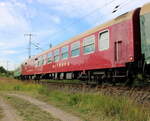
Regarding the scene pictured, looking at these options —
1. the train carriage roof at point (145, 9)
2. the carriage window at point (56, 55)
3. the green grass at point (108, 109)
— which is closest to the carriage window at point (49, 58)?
the carriage window at point (56, 55)

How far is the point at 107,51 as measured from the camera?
1398 cm

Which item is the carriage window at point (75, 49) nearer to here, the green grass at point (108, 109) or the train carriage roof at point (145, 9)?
the green grass at point (108, 109)

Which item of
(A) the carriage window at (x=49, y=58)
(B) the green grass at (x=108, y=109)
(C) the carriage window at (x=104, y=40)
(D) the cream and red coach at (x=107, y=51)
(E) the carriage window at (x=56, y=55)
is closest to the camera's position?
(B) the green grass at (x=108, y=109)

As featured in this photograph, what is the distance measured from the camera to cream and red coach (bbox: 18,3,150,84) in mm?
12102

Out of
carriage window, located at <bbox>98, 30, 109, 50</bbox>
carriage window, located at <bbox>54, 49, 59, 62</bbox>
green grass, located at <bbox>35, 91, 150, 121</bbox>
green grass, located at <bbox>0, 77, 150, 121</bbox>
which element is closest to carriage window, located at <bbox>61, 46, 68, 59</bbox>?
carriage window, located at <bbox>54, 49, 59, 62</bbox>

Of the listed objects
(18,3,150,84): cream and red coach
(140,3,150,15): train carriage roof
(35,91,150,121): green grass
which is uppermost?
(140,3,150,15): train carriage roof

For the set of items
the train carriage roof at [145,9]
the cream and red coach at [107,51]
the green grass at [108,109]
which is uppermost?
the train carriage roof at [145,9]

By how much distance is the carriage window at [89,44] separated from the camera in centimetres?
1579

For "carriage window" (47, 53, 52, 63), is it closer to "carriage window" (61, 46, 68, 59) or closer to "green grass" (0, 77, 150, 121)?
"carriage window" (61, 46, 68, 59)

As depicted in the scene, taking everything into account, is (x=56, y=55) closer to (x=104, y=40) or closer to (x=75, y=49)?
(x=75, y=49)

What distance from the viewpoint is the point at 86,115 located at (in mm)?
9375

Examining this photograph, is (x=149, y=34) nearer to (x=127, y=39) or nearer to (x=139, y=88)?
(x=127, y=39)

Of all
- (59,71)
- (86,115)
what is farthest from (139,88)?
(59,71)

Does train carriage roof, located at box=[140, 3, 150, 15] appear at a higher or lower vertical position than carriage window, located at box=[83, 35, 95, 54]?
higher
